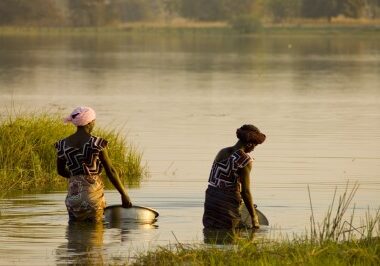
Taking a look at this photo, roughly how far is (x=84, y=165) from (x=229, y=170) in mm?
1431

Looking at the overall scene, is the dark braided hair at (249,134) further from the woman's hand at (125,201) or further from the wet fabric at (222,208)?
the woman's hand at (125,201)

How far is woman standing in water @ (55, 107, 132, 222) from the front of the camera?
13625 millimetres


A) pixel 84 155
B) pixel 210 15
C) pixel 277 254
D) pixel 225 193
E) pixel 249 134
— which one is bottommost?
pixel 210 15

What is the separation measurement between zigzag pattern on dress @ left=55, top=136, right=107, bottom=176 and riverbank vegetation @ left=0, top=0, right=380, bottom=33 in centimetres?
13684

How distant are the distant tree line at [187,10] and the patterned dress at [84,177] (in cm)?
13625

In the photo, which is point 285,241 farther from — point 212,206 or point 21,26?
point 21,26

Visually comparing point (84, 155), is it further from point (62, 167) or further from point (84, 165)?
point (62, 167)

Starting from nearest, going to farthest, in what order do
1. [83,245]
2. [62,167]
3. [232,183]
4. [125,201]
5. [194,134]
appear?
[83,245] < [232,183] < [62,167] < [125,201] < [194,134]

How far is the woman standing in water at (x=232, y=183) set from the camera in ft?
43.7

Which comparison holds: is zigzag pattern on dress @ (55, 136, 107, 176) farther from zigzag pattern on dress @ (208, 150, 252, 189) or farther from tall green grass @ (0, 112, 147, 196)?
tall green grass @ (0, 112, 147, 196)

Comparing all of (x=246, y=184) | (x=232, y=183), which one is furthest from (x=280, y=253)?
(x=232, y=183)

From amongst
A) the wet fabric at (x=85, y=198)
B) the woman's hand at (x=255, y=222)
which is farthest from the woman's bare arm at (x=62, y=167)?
the woman's hand at (x=255, y=222)

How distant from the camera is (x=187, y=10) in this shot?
175 meters

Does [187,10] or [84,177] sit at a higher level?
[84,177]
